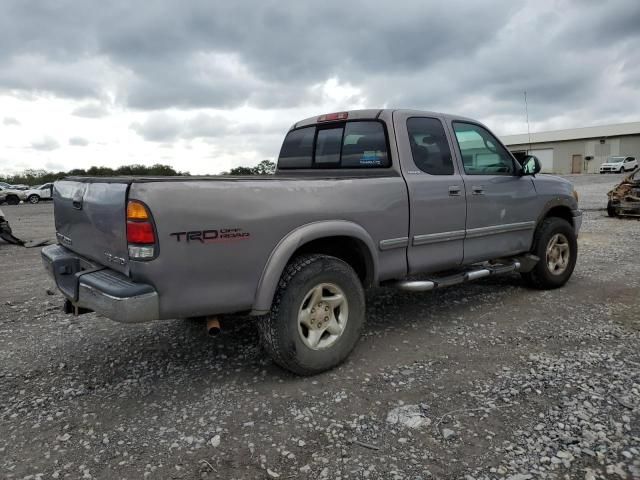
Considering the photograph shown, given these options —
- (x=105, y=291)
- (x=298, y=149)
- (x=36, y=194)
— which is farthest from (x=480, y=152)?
(x=36, y=194)

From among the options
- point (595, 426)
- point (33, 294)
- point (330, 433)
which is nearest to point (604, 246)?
point (595, 426)

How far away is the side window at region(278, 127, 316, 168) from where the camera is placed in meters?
4.70

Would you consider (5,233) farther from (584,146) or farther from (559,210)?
(584,146)

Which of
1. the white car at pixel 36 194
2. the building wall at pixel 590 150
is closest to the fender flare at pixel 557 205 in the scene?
the white car at pixel 36 194

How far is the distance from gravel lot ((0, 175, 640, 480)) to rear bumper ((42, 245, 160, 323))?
691 millimetres

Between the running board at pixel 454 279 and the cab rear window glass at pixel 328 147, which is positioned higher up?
the cab rear window glass at pixel 328 147

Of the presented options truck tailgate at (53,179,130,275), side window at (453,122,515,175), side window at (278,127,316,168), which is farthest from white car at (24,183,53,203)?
side window at (453,122,515,175)

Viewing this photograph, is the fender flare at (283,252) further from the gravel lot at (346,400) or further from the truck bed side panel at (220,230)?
the gravel lot at (346,400)

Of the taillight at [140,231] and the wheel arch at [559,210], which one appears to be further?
the wheel arch at [559,210]

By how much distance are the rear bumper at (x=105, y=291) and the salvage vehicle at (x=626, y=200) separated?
12.9 m

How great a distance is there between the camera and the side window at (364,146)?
405cm

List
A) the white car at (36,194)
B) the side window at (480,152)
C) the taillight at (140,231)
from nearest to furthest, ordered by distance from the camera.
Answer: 1. the taillight at (140,231)
2. the side window at (480,152)
3. the white car at (36,194)

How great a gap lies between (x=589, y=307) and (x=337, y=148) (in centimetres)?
304

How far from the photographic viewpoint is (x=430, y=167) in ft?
13.7
